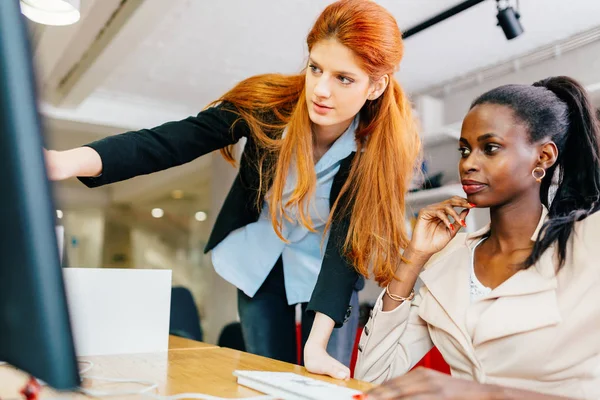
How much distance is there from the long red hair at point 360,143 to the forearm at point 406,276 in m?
0.03

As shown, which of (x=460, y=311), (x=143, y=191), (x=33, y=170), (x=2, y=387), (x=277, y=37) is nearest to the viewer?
(x=33, y=170)

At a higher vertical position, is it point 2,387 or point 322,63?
point 322,63

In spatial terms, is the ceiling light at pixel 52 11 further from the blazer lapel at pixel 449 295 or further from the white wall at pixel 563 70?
the white wall at pixel 563 70

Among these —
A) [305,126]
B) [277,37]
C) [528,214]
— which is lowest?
[528,214]

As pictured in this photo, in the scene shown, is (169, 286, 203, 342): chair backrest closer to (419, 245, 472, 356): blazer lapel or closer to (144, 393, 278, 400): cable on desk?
(419, 245, 472, 356): blazer lapel

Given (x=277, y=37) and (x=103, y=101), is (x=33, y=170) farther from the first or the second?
(x=103, y=101)

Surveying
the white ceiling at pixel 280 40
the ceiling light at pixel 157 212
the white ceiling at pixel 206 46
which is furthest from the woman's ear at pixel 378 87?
the ceiling light at pixel 157 212

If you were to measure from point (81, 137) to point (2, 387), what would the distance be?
436 cm

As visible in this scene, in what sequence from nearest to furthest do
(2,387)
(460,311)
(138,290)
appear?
(2,387) < (460,311) < (138,290)

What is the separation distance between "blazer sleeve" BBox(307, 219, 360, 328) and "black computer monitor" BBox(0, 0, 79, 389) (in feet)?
2.76

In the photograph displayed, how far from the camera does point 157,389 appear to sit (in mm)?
729

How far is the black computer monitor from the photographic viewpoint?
0.94 ft

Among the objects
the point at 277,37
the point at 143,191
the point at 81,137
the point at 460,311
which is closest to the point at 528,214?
the point at 460,311

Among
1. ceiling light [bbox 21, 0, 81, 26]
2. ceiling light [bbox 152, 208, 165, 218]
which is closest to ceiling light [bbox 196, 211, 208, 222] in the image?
ceiling light [bbox 152, 208, 165, 218]
